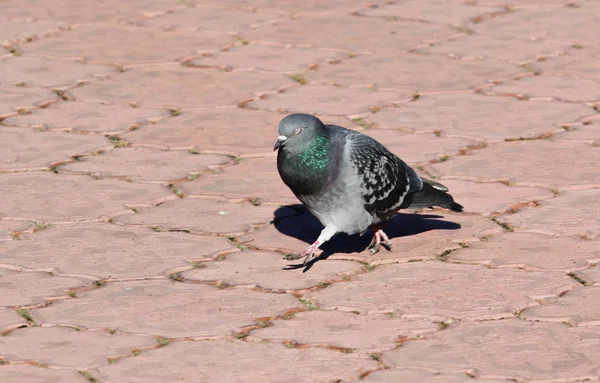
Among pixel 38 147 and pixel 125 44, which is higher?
pixel 125 44

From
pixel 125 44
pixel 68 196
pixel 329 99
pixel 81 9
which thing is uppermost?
pixel 81 9

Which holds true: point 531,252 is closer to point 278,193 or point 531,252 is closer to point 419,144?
point 278,193

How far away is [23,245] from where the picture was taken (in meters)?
5.11

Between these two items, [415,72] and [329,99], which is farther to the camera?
[415,72]

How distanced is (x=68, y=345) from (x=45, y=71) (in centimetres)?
376

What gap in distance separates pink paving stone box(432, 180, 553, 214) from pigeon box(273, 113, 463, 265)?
515mm

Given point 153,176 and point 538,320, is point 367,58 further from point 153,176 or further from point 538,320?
point 538,320

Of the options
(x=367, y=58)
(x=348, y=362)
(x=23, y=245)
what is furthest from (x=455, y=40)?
(x=348, y=362)

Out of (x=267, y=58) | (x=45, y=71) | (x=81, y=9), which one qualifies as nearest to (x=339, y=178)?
(x=267, y=58)

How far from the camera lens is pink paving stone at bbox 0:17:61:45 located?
8.31m

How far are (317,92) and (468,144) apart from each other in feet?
3.92

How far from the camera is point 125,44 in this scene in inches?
322

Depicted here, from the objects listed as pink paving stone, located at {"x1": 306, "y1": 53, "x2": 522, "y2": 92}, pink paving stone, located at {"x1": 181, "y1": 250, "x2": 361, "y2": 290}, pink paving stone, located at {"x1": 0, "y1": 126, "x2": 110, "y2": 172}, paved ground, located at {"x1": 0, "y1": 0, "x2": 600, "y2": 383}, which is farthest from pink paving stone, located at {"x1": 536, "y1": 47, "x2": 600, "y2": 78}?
pink paving stone, located at {"x1": 181, "y1": 250, "x2": 361, "y2": 290}

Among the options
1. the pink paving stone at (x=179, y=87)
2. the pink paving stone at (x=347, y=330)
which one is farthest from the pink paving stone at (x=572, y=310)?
the pink paving stone at (x=179, y=87)
